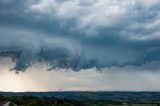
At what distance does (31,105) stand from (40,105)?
863 cm

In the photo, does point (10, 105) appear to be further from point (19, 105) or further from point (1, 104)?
point (19, 105)

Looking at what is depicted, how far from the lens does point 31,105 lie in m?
155

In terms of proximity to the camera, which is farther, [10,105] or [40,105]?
[40,105]

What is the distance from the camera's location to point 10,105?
128 meters

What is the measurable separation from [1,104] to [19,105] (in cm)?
3721

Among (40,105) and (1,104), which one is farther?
(40,105)

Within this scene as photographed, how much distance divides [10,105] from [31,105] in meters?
27.7

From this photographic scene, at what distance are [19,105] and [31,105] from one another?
707 centimetres

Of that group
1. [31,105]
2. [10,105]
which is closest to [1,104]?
[10,105]

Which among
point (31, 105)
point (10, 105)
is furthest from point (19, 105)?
point (10, 105)

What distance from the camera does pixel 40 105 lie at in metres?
163

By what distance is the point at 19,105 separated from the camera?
520ft

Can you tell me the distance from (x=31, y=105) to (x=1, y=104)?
34.5 metres

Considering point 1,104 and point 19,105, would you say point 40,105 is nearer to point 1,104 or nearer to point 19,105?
point 19,105
